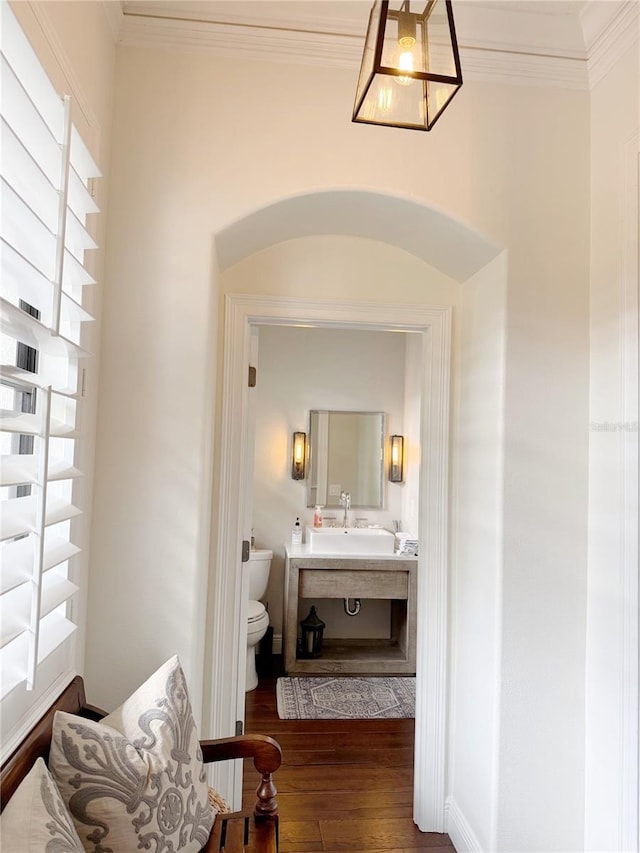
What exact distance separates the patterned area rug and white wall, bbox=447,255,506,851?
1.10 meters

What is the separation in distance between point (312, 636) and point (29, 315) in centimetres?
337

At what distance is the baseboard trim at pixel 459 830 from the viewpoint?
2.01m

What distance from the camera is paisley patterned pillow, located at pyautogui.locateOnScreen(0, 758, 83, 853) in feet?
2.96

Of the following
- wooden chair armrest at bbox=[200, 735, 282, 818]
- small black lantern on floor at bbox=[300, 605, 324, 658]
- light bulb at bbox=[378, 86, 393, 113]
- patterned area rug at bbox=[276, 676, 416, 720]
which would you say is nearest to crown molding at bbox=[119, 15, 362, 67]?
light bulb at bbox=[378, 86, 393, 113]

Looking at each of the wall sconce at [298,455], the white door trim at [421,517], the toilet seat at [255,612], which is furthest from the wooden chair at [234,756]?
the wall sconce at [298,455]

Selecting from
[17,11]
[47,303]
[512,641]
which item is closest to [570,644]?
[512,641]

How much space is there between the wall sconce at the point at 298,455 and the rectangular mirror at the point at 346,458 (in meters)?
0.07

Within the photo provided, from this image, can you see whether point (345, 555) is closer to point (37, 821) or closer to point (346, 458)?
point (346, 458)

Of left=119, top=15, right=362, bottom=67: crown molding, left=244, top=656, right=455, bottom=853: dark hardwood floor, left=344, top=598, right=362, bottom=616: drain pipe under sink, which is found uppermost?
left=119, top=15, right=362, bottom=67: crown molding

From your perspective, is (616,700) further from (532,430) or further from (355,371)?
(355,371)

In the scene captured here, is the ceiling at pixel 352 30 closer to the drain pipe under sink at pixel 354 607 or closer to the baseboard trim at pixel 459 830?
the baseboard trim at pixel 459 830

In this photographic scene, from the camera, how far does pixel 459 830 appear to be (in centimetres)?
212

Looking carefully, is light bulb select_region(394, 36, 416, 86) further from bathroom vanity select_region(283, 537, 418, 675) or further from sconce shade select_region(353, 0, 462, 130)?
bathroom vanity select_region(283, 537, 418, 675)

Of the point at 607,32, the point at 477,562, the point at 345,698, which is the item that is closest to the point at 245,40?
the point at 607,32
